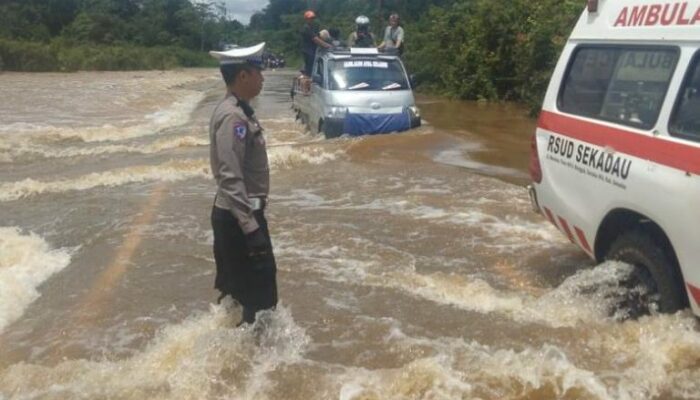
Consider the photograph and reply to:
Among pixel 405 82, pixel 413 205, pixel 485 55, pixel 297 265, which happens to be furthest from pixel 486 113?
pixel 297 265

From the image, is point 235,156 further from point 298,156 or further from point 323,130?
point 323,130

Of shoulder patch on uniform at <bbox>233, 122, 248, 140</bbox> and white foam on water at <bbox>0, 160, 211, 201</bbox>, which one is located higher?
shoulder patch on uniform at <bbox>233, 122, 248, 140</bbox>

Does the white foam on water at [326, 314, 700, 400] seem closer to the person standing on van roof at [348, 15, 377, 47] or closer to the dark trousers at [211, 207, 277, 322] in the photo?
the dark trousers at [211, 207, 277, 322]

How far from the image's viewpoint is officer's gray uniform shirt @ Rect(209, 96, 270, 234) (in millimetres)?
4105

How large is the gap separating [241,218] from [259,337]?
35.6 inches

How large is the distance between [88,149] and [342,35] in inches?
1029

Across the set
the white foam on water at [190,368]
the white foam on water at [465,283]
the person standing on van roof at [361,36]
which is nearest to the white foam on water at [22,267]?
the white foam on water at [190,368]

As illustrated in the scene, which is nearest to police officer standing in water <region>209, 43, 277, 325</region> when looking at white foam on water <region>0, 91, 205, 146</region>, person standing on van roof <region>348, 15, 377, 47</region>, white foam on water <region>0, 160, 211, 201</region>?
→ white foam on water <region>0, 160, 211, 201</region>

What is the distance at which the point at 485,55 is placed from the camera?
22047 mm

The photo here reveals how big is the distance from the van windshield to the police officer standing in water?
8908mm

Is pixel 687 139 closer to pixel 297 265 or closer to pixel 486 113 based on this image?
pixel 297 265

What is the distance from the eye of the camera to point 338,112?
515 inches

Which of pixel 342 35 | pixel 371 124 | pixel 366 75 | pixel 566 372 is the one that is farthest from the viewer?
pixel 342 35

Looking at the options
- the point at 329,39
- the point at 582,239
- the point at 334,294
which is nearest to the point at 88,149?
the point at 329,39
